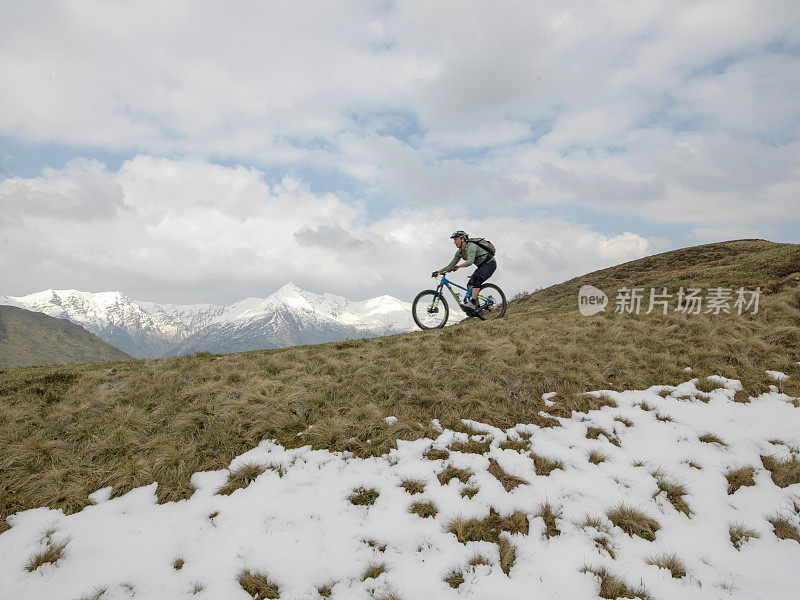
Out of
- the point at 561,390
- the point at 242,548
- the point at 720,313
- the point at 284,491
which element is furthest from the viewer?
the point at 720,313

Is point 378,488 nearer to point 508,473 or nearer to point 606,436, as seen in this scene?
point 508,473

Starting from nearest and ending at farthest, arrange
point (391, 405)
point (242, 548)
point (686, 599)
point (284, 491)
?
point (686, 599)
point (242, 548)
point (284, 491)
point (391, 405)

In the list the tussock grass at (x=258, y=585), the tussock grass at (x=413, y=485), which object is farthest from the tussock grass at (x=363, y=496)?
the tussock grass at (x=258, y=585)

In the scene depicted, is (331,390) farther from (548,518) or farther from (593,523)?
(593,523)

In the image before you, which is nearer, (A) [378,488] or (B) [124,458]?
(A) [378,488]

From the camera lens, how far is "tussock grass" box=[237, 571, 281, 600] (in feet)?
15.4

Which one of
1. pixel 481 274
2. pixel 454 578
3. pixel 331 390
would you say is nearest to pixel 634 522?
pixel 454 578

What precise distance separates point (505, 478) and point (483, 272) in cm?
1002

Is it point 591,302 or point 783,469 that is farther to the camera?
point 591,302

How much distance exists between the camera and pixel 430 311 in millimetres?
15906

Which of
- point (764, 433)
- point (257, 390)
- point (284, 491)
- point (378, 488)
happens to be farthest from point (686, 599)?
point (257, 390)

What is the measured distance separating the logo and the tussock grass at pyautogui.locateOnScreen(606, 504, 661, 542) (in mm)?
12931

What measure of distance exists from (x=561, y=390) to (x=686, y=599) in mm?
5304

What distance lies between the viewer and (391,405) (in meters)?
8.97
